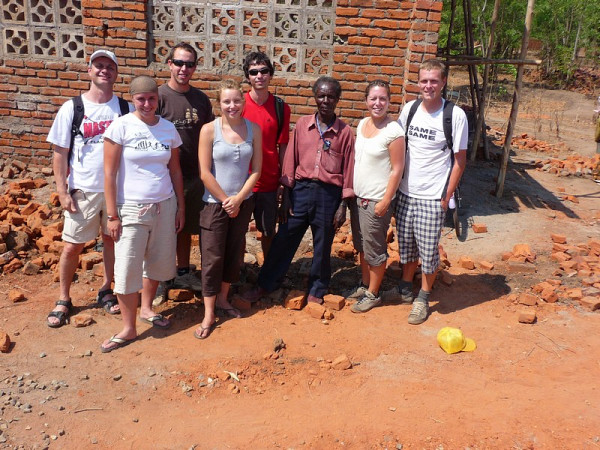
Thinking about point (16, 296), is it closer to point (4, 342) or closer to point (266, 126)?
point (4, 342)

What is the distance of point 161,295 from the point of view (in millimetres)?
4672

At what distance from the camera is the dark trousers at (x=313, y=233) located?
426cm

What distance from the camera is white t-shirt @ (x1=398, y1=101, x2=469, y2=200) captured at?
4.06 meters

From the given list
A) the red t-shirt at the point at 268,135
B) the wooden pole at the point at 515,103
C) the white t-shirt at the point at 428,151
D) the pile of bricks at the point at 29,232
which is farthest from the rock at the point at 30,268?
the wooden pole at the point at 515,103

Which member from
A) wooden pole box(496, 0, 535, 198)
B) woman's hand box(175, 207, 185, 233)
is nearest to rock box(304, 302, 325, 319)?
woman's hand box(175, 207, 185, 233)

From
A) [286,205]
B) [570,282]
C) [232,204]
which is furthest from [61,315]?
[570,282]

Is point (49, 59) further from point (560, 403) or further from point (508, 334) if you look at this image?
point (560, 403)

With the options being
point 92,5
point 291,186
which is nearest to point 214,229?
point 291,186

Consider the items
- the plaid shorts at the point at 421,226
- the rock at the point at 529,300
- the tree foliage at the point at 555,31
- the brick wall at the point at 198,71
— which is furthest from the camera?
the tree foliage at the point at 555,31

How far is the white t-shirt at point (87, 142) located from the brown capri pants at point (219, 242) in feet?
→ 2.71

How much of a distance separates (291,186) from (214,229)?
28.1 inches

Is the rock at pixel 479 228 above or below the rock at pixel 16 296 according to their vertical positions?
above

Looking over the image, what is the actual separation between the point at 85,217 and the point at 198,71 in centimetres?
301

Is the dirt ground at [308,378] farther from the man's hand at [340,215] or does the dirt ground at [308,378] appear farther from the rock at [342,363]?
the man's hand at [340,215]
